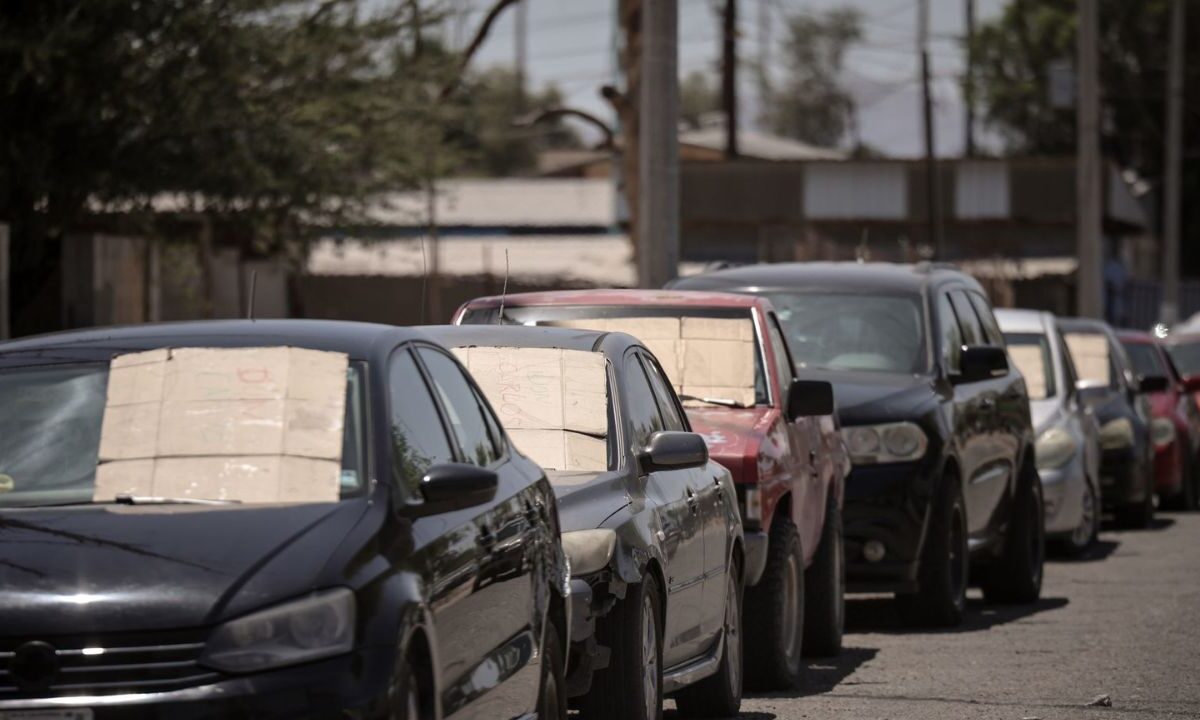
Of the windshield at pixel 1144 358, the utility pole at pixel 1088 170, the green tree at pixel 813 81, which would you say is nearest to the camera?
the windshield at pixel 1144 358

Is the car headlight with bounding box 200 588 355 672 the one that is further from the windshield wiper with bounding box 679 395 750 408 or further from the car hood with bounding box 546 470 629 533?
the windshield wiper with bounding box 679 395 750 408

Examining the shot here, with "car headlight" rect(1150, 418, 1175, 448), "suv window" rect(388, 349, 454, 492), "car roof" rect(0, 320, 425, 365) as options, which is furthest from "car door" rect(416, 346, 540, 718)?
"car headlight" rect(1150, 418, 1175, 448)

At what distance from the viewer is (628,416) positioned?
8719 mm

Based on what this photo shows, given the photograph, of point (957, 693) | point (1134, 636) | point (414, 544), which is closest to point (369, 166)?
point (1134, 636)

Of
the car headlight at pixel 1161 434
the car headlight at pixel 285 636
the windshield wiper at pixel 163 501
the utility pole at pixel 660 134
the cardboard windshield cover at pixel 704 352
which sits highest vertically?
the utility pole at pixel 660 134

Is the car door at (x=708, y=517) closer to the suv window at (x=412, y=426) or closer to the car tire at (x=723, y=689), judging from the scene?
the car tire at (x=723, y=689)

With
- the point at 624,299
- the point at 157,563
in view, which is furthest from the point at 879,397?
the point at 157,563

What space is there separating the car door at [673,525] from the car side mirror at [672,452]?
0.15 m

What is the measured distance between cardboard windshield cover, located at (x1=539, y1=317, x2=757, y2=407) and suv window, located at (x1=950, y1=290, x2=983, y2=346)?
11.3ft

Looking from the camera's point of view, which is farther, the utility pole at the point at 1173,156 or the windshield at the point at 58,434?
the utility pole at the point at 1173,156

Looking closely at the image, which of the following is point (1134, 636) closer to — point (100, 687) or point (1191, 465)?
point (100, 687)

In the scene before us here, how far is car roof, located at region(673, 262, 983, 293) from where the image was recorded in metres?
13.7

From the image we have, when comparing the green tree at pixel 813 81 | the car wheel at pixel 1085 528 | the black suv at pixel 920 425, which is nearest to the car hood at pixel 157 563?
the black suv at pixel 920 425

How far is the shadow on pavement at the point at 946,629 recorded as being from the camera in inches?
527
